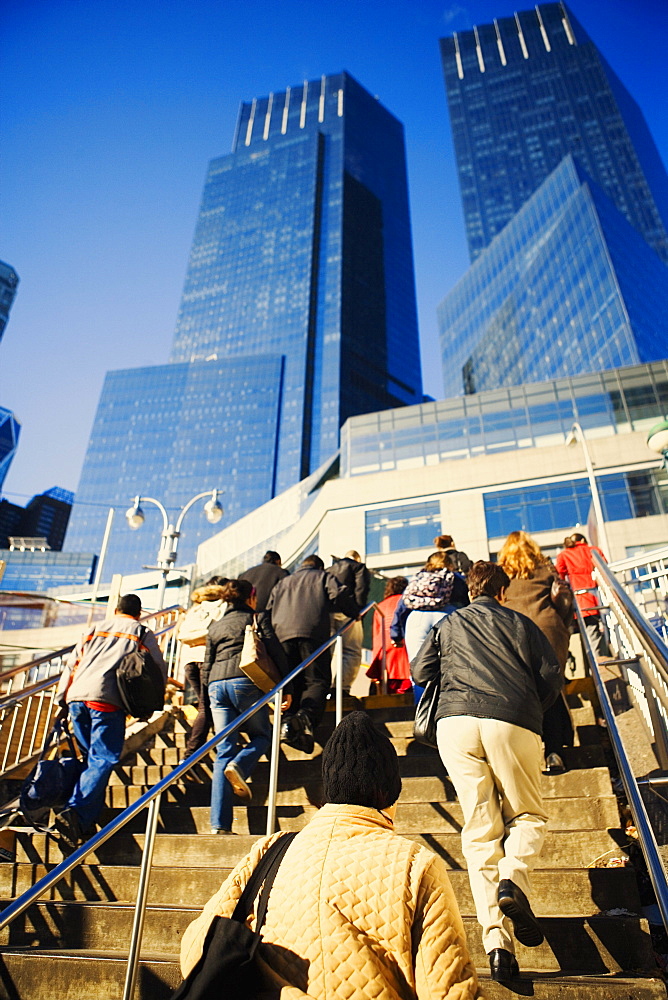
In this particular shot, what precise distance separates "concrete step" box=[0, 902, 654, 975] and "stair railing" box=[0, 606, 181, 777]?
6.42ft

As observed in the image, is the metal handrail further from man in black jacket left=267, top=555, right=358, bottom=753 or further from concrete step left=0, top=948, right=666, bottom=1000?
man in black jacket left=267, top=555, right=358, bottom=753

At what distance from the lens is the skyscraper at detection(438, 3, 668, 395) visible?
73.7 metres

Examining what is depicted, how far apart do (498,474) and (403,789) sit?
3371 centimetres

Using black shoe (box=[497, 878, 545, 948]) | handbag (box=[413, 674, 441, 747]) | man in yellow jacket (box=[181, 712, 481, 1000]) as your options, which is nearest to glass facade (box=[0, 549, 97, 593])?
handbag (box=[413, 674, 441, 747])

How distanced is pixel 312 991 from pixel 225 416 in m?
114

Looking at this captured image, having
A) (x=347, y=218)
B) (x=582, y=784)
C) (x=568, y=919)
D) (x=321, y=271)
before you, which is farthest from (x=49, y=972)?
(x=347, y=218)

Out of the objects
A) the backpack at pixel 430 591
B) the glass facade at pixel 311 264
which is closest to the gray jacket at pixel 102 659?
the backpack at pixel 430 591

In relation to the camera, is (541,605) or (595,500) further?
(595,500)

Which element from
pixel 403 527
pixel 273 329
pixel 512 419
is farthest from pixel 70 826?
pixel 273 329

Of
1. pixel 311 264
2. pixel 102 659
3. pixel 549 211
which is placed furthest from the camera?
pixel 311 264

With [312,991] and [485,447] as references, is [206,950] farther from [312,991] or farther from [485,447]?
[485,447]

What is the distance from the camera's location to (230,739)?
13.8 ft

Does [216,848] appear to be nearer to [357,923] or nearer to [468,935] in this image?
[468,935]

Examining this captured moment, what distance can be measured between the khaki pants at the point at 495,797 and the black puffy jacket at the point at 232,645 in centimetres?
207
